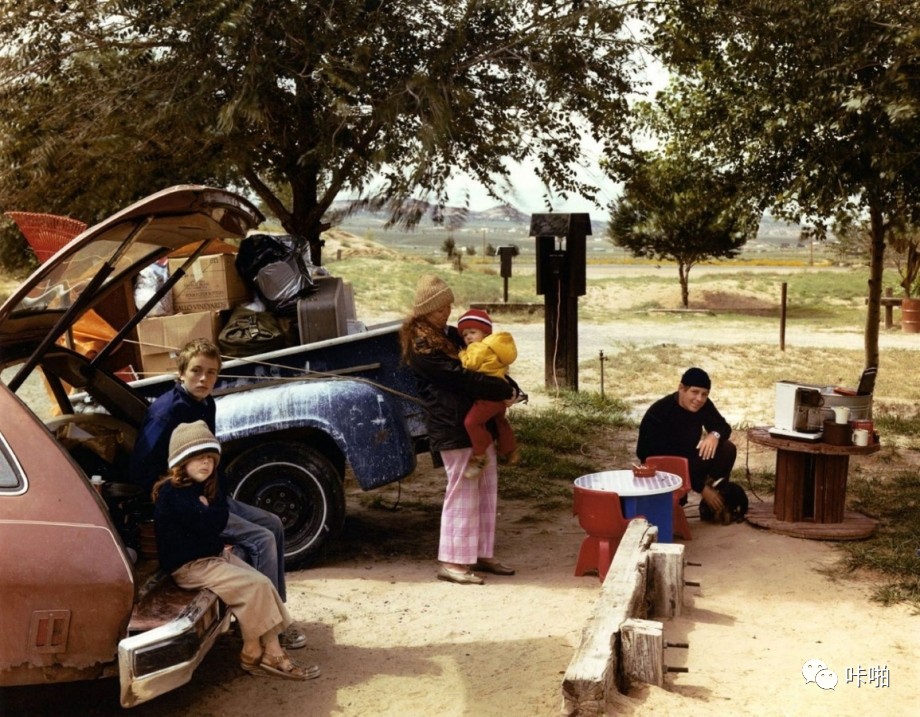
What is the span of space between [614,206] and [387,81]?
2.57 m

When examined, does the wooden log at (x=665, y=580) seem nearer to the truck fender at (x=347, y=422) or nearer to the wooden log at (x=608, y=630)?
the wooden log at (x=608, y=630)

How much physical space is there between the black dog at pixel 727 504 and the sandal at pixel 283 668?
12.6 ft

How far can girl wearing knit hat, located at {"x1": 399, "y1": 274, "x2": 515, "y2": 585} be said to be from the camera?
21.2ft

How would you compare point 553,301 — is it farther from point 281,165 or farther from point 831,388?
point 831,388

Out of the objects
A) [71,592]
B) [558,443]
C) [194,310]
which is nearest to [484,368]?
[194,310]

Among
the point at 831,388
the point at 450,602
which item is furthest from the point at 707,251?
the point at 450,602

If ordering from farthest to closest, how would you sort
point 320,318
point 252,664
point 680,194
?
point 680,194
point 320,318
point 252,664

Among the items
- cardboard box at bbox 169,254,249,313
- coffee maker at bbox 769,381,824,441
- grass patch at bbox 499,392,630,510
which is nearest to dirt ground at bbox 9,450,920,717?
coffee maker at bbox 769,381,824,441

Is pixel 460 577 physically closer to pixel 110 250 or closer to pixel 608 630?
pixel 608 630

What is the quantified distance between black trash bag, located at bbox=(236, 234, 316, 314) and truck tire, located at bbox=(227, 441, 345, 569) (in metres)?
1.16

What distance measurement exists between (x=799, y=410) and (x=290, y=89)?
5.34 meters

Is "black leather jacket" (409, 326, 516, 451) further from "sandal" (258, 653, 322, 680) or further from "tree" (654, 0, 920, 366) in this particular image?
"tree" (654, 0, 920, 366)

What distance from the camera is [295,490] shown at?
686 cm

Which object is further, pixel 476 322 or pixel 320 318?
pixel 320 318
